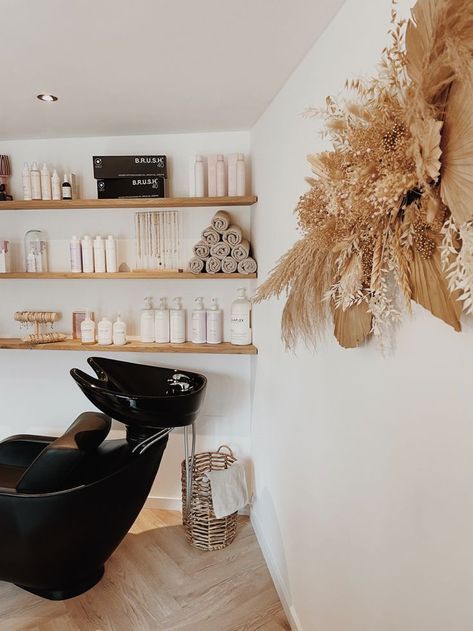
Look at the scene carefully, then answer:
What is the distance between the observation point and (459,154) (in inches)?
27.1

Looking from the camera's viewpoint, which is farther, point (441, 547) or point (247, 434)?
point (247, 434)

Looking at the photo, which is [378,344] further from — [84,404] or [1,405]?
[1,405]

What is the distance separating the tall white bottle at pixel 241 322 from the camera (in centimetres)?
249

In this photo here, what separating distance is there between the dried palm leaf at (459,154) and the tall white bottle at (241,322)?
1806mm

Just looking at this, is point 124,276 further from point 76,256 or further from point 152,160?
point 152,160

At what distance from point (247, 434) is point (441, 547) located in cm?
199

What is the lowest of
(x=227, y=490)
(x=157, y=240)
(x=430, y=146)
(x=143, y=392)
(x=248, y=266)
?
(x=227, y=490)

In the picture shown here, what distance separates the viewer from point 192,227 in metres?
2.64

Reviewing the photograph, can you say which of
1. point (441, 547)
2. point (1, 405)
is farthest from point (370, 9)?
point (1, 405)

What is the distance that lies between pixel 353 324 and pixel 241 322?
142 centimetres

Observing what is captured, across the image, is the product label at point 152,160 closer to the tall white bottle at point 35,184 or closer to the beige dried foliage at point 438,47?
the tall white bottle at point 35,184

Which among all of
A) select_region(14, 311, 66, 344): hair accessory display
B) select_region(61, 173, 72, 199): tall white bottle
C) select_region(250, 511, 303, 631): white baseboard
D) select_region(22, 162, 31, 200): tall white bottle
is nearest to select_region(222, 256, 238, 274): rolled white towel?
select_region(61, 173, 72, 199): tall white bottle

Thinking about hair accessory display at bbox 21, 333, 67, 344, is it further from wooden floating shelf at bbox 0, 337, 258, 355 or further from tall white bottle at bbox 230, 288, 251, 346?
tall white bottle at bbox 230, 288, 251, 346

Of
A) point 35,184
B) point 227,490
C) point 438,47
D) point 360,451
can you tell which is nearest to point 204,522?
point 227,490
